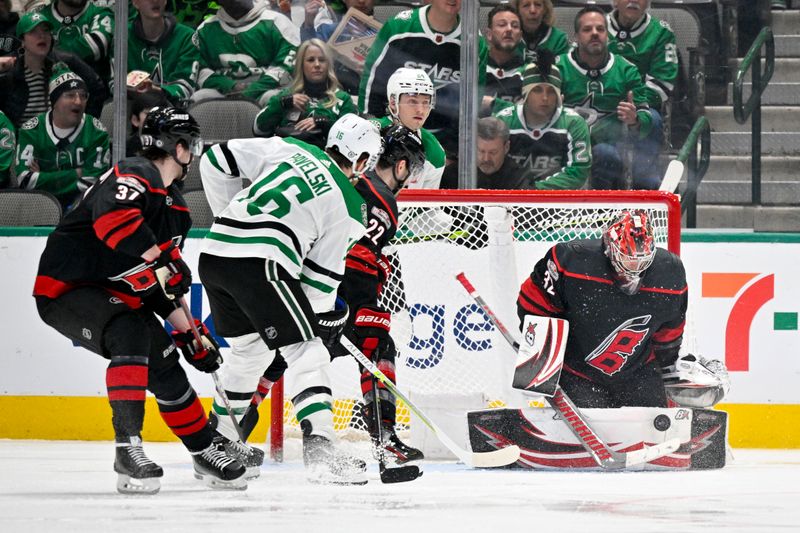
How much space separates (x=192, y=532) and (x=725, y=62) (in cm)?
329

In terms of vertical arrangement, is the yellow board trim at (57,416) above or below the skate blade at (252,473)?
below

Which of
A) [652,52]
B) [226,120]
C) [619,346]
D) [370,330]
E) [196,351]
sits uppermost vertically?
[652,52]

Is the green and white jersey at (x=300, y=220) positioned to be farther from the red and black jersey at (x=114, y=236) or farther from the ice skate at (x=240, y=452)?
the ice skate at (x=240, y=452)

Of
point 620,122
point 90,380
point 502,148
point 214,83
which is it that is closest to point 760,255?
point 620,122

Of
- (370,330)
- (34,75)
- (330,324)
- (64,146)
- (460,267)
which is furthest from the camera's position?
(34,75)

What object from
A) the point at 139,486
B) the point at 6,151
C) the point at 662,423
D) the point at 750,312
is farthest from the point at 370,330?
the point at 6,151

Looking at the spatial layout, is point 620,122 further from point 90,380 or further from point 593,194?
point 90,380

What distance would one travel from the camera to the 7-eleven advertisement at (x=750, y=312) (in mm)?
5059

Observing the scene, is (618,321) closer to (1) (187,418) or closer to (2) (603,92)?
(2) (603,92)

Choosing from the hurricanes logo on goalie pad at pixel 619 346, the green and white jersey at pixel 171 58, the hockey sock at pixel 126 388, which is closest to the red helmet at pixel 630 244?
the hurricanes logo on goalie pad at pixel 619 346

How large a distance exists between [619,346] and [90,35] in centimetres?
254

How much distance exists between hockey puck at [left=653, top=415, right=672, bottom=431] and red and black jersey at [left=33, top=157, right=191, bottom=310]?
165 cm

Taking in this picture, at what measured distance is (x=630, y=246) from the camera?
4148mm

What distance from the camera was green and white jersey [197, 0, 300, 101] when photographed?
527 centimetres
